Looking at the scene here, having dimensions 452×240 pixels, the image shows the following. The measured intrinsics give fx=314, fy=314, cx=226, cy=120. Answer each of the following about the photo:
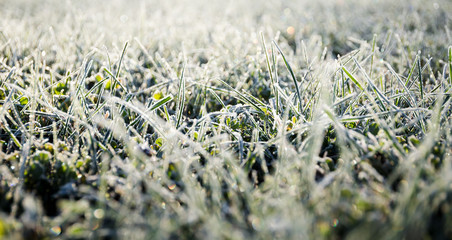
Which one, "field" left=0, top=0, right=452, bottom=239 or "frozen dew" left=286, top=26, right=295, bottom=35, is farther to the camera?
"frozen dew" left=286, top=26, right=295, bottom=35

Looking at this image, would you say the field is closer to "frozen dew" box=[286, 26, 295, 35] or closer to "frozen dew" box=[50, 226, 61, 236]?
"frozen dew" box=[50, 226, 61, 236]

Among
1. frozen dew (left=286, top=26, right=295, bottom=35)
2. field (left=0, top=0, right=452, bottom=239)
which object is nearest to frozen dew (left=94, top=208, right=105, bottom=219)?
field (left=0, top=0, right=452, bottom=239)

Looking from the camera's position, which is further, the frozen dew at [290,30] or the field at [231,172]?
the frozen dew at [290,30]

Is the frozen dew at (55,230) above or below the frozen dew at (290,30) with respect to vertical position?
below

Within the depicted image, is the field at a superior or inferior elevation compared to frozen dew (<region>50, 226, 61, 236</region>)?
superior

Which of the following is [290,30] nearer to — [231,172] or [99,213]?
[231,172]

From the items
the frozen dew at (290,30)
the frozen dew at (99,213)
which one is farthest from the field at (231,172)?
the frozen dew at (290,30)

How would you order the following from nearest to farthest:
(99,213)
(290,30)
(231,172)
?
(99,213), (231,172), (290,30)

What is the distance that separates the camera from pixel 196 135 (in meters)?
0.98

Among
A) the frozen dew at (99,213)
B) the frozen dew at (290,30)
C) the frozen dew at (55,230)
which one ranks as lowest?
the frozen dew at (55,230)

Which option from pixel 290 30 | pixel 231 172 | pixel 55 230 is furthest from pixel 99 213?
pixel 290 30

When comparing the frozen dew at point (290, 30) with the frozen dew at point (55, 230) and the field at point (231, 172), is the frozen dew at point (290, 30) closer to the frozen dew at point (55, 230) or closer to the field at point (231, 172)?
the field at point (231, 172)

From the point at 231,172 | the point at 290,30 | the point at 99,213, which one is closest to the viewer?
the point at 99,213

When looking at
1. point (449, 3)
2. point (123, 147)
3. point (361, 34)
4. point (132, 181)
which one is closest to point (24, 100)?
point (123, 147)
